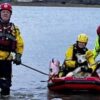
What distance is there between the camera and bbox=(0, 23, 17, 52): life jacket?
1388 cm

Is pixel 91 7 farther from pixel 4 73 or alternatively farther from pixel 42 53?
pixel 4 73

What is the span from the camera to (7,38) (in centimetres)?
1389

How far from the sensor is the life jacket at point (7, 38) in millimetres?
13883

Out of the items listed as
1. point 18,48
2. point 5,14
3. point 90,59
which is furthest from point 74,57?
point 5,14

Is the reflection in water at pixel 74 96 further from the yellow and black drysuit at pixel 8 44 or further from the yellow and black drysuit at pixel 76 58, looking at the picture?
the yellow and black drysuit at pixel 8 44

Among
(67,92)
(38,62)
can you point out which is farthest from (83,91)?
(38,62)

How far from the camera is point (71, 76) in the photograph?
50.2 ft

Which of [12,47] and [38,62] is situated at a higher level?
[12,47]

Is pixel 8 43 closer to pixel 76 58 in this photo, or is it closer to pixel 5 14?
pixel 5 14

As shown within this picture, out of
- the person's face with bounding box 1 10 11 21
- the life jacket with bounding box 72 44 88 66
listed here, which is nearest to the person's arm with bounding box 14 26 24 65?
the person's face with bounding box 1 10 11 21

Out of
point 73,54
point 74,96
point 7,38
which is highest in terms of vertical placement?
point 7,38

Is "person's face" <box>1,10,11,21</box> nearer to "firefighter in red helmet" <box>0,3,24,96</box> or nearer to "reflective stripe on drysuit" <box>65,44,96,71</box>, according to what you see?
"firefighter in red helmet" <box>0,3,24,96</box>

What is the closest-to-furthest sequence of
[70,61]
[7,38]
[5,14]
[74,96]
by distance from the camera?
1. [5,14]
2. [7,38]
3. [74,96]
4. [70,61]

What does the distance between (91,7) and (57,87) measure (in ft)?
406
